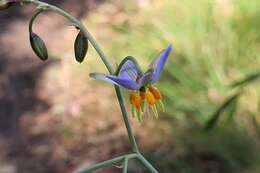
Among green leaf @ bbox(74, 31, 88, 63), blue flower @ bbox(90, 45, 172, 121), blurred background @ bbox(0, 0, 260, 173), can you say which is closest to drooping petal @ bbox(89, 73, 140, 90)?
blue flower @ bbox(90, 45, 172, 121)

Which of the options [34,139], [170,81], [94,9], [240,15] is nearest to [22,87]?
[34,139]

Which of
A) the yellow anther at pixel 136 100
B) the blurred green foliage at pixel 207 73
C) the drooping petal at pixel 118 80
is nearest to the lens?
the drooping petal at pixel 118 80

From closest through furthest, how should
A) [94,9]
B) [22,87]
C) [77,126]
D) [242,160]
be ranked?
[242,160] < [77,126] < [22,87] < [94,9]

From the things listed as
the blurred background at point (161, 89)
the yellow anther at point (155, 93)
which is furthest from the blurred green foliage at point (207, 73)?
the yellow anther at point (155, 93)

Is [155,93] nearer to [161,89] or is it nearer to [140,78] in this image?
[140,78]

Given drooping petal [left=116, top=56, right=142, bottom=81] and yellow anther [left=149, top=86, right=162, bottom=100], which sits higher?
drooping petal [left=116, top=56, right=142, bottom=81]

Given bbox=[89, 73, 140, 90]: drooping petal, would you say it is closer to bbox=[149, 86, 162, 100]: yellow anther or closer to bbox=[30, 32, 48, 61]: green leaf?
bbox=[149, 86, 162, 100]: yellow anther

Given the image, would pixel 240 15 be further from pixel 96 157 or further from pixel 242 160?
pixel 96 157

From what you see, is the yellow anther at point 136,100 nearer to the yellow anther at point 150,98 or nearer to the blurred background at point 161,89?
the yellow anther at point 150,98
